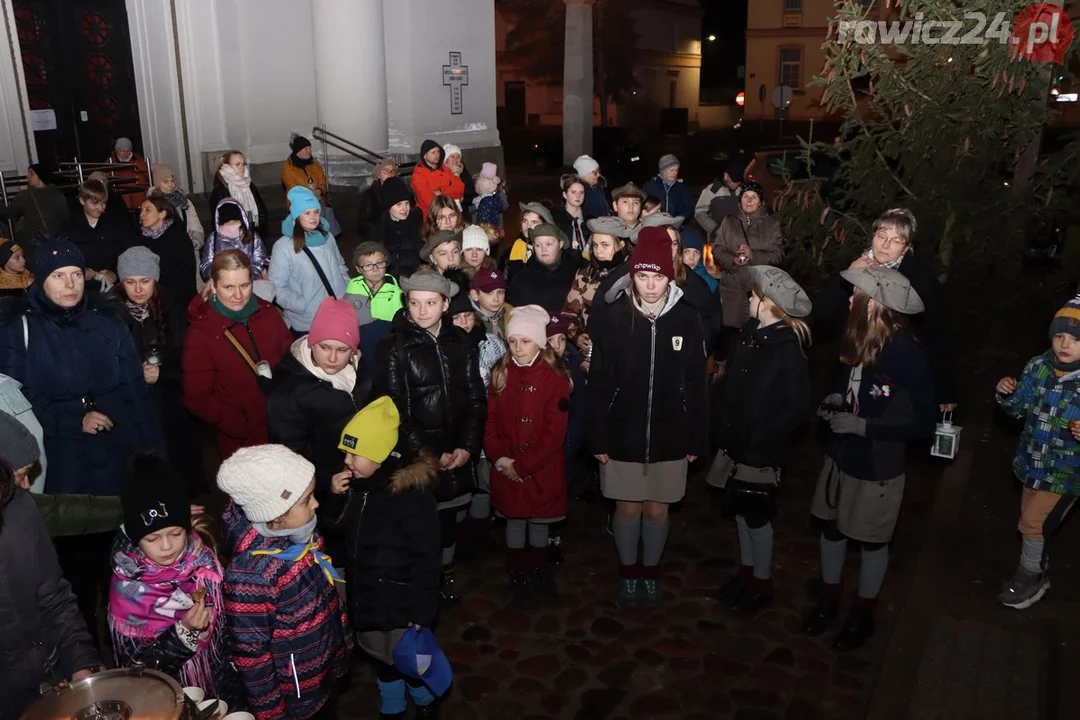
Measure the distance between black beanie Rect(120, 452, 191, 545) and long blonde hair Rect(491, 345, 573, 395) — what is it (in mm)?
2246

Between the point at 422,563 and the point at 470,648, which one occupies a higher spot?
the point at 422,563

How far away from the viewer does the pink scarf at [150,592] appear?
316cm

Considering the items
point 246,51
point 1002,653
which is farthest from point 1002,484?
point 246,51

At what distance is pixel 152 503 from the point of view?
3.13 metres

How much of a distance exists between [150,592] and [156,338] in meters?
2.84

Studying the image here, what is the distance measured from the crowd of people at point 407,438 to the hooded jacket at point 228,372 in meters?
0.01

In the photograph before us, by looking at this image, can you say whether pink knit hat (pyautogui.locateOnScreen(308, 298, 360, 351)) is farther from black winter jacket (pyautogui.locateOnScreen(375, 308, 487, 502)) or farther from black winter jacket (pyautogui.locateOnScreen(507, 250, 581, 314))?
black winter jacket (pyautogui.locateOnScreen(507, 250, 581, 314))

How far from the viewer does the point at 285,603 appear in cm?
337

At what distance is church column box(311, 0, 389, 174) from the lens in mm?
16219

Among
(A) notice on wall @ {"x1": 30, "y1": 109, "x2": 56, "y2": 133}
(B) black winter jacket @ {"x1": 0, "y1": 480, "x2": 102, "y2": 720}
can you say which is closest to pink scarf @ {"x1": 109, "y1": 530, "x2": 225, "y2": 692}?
(B) black winter jacket @ {"x1": 0, "y1": 480, "x2": 102, "y2": 720}

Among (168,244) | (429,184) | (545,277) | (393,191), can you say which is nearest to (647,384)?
(545,277)

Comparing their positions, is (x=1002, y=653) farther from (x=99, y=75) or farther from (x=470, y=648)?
(x=99, y=75)

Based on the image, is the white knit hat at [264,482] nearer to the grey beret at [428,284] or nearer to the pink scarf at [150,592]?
the pink scarf at [150,592]

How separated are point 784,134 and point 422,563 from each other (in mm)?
49909
